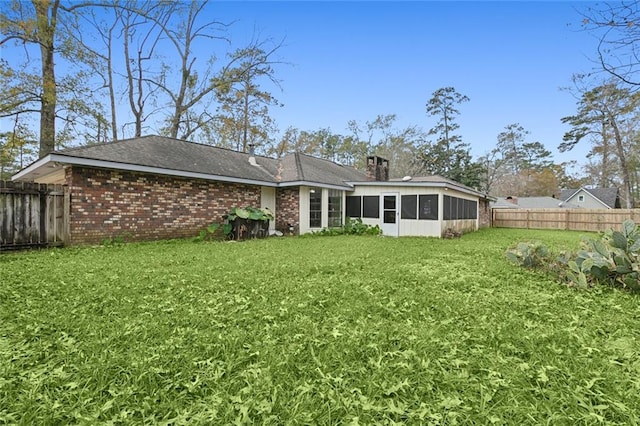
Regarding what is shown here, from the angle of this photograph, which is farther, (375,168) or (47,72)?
(375,168)

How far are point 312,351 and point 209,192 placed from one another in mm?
8676

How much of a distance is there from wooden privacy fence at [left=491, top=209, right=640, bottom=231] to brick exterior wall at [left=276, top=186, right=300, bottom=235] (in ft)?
52.0

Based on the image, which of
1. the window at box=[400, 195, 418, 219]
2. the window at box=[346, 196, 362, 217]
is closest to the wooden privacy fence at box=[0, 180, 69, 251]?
the window at box=[346, 196, 362, 217]

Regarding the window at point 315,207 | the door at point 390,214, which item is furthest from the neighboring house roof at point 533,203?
the window at point 315,207

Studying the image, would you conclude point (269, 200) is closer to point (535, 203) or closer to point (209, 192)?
point (209, 192)

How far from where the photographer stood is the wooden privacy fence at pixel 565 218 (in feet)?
51.5

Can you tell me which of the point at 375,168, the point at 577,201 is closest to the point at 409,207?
the point at 375,168

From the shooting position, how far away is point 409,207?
11.9 meters

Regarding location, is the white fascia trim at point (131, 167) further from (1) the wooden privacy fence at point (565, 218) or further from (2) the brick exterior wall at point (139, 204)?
(1) the wooden privacy fence at point (565, 218)

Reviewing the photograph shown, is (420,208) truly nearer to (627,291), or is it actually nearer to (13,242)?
(627,291)

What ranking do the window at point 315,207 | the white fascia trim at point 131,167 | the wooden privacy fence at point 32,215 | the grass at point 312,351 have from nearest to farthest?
1. the grass at point 312,351
2. the wooden privacy fence at point 32,215
3. the white fascia trim at point 131,167
4. the window at point 315,207

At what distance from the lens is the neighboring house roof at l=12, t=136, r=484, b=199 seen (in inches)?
297

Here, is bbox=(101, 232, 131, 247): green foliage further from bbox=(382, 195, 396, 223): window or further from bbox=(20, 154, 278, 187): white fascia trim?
bbox=(382, 195, 396, 223): window

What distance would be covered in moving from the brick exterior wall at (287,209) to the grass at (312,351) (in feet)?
23.3
